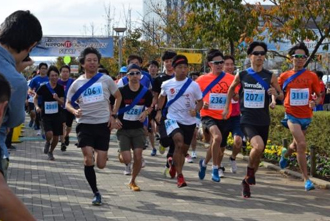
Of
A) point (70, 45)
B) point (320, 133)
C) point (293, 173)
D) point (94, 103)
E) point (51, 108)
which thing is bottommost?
point (293, 173)

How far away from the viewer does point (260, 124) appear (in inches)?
328

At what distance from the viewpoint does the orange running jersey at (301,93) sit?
354 inches

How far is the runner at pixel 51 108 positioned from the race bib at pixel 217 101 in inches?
152

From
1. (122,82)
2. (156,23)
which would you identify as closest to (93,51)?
(122,82)

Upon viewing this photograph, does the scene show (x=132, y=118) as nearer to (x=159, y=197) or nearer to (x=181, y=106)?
(x=181, y=106)

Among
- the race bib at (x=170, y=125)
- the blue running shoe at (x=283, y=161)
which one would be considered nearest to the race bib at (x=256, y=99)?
the race bib at (x=170, y=125)

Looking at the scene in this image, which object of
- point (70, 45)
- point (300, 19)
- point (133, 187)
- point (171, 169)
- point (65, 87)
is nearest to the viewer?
Answer: point (133, 187)

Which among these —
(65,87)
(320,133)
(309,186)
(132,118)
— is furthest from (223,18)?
(309,186)

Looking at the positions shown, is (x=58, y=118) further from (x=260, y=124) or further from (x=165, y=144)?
(x=260, y=124)

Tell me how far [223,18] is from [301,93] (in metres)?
7.10

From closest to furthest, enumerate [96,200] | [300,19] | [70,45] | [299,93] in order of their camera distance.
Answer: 1. [96,200]
2. [299,93]
3. [300,19]
4. [70,45]

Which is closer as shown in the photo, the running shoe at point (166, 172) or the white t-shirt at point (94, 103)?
the white t-shirt at point (94, 103)

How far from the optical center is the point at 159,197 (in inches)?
332

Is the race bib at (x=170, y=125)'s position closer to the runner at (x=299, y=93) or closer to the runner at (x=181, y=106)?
the runner at (x=181, y=106)
